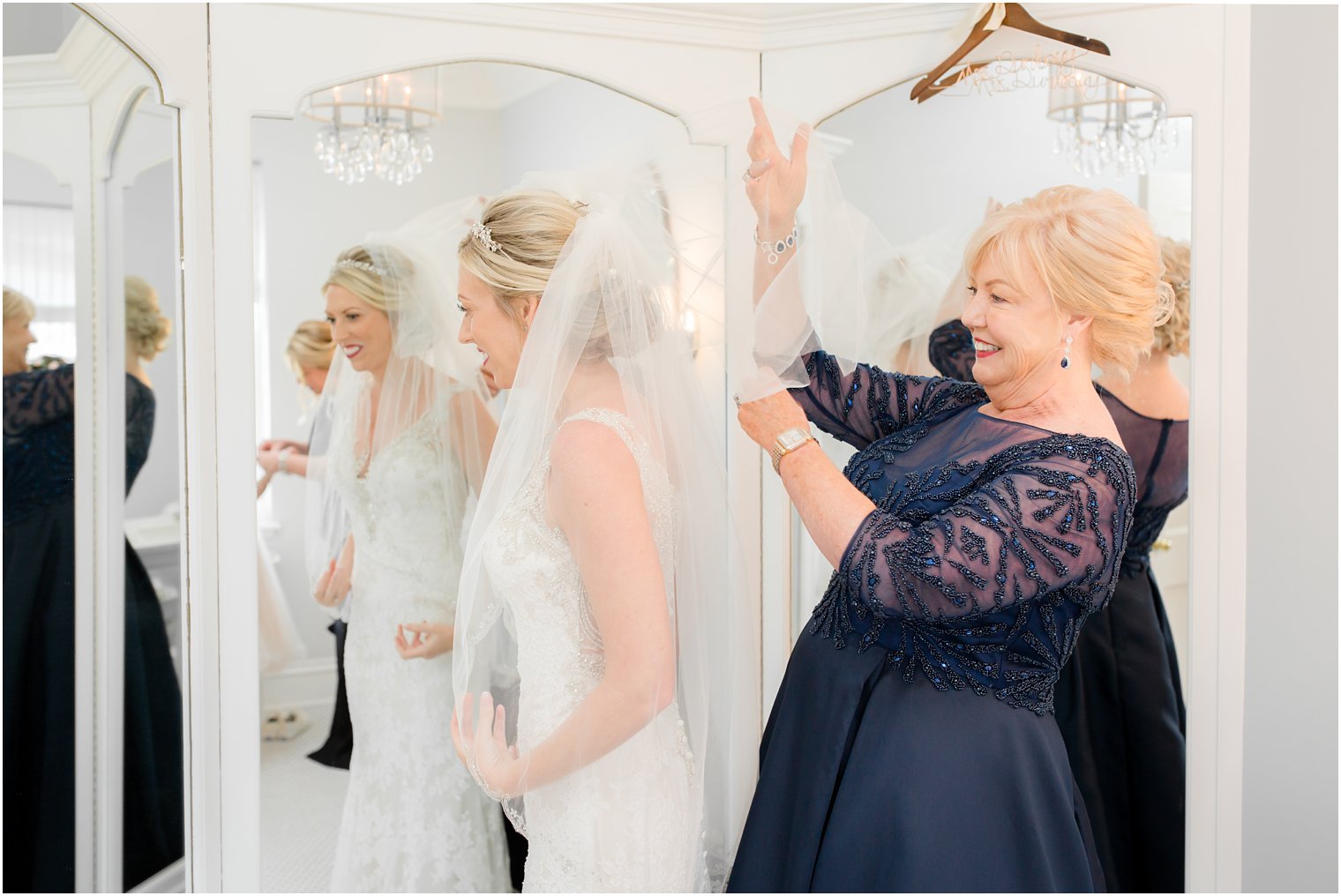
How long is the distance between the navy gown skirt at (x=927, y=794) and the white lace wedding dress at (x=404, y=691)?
81cm

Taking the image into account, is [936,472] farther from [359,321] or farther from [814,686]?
[359,321]

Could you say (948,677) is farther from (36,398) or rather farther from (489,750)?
(36,398)

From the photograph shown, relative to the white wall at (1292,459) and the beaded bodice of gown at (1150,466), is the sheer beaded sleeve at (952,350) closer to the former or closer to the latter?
the beaded bodice of gown at (1150,466)

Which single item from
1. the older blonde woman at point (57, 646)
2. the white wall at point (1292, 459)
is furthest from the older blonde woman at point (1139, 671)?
the older blonde woman at point (57, 646)

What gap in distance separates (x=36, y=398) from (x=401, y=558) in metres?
0.67

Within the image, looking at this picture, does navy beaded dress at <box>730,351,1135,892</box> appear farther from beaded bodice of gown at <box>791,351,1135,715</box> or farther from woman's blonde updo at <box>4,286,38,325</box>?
woman's blonde updo at <box>4,286,38,325</box>

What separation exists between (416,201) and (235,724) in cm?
100

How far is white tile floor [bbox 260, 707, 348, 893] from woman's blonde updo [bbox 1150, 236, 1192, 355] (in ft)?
5.57

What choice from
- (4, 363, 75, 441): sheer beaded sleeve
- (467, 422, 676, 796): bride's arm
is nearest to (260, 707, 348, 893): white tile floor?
(4, 363, 75, 441): sheer beaded sleeve

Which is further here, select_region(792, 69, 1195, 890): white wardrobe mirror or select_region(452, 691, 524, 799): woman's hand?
select_region(792, 69, 1195, 890): white wardrobe mirror

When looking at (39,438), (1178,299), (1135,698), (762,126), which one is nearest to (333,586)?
(39,438)

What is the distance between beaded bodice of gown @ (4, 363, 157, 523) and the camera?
5.59 feet

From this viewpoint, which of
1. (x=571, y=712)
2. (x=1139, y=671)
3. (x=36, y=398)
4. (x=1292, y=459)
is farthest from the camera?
(x=1139, y=671)

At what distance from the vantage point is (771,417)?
1.46 metres
